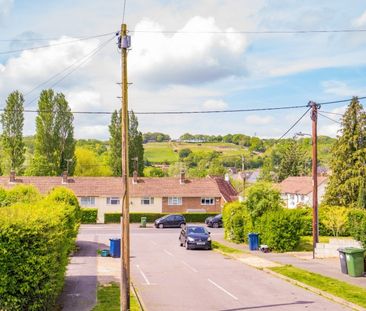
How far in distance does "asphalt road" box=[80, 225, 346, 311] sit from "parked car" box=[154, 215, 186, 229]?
76.3ft

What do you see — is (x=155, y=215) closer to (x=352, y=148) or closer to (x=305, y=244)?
(x=352, y=148)

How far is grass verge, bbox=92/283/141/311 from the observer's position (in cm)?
1739

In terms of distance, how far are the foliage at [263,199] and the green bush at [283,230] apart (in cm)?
145

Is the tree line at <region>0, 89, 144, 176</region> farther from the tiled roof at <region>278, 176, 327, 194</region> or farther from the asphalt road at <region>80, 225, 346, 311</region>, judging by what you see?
the asphalt road at <region>80, 225, 346, 311</region>

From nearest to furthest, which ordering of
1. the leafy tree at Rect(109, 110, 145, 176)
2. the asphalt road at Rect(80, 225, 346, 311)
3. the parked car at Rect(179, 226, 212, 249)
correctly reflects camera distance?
the asphalt road at Rect(80, 225, 346, 311) < the parked car at Rect(179, 226, 212, 249) < the leafy tree at Rect(109, 110, 145, 176)

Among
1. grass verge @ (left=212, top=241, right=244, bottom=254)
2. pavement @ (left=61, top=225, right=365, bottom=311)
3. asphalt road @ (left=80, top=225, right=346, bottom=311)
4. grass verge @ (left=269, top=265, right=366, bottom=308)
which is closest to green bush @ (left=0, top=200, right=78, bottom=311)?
pavement @ (left=61, top=225, right=365, bottom=311)

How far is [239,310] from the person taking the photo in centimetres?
1739

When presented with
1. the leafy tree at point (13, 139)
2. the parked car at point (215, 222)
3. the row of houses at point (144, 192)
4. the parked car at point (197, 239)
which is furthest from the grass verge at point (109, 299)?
the leafy tree at point (13, 139)

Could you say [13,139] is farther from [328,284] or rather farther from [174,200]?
[328,284]

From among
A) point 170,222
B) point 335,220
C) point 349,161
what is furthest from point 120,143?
point 335,220

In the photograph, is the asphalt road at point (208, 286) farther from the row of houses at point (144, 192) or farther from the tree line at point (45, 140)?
the tree line at point (45, 140)

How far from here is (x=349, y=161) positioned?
60.7 meters

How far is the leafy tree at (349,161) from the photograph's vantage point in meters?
60.1

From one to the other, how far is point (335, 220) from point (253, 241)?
10.1 meters
